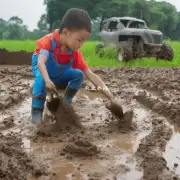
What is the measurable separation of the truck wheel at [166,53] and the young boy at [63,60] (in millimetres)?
6514

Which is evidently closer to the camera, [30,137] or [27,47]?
[30,137]

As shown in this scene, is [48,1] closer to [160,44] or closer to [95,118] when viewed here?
[160,44]

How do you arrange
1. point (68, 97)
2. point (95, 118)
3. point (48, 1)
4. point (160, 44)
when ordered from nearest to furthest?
1. point (95, 118)
2. point (68, 97)
3. point (160, 44)
4. point (48, 1)

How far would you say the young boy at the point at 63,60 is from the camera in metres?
3.05

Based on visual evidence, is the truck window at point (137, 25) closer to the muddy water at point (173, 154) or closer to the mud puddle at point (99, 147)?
the mud puddle at point (99, 147)

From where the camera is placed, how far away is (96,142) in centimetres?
276

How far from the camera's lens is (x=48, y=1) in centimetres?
4438

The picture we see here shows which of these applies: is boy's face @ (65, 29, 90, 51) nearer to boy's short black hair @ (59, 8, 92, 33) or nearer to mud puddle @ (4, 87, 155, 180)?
boy's short black hair @ (59, 8, 92, 33)

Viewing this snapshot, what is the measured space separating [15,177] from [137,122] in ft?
5.68

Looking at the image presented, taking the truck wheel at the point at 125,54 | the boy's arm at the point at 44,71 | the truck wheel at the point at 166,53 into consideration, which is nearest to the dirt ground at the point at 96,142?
the boy's arm at the point at 44,71

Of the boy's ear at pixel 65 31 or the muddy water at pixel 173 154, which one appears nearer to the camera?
the muddy water at pixel 173 154

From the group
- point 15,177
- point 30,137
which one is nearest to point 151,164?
point 15,177

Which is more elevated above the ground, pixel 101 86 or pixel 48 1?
pixel 48 1

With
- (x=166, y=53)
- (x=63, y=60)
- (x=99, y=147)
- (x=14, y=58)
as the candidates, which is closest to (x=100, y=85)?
(x=63, y=60)
